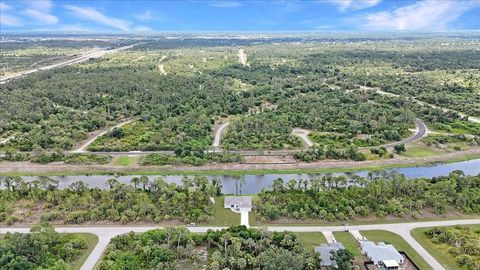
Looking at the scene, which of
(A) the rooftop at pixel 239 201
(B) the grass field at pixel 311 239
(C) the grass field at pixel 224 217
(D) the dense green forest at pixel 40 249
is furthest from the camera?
(A) the rooftop at pixel 239 201

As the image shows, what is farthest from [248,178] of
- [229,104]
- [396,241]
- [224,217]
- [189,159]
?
[229,104]

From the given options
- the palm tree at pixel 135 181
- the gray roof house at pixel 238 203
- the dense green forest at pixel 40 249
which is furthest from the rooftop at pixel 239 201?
the dense green forest at pixel 40 249

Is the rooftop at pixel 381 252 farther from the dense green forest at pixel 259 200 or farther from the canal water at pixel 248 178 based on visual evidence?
the canal water at pixel 248 178

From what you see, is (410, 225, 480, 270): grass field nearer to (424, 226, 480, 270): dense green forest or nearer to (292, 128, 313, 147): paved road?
(424, 226, 480, 270): dense green forest

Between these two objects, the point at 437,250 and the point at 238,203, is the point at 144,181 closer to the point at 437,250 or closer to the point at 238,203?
the point at 238,203

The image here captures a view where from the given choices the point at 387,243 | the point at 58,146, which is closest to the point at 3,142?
the point at 58,146

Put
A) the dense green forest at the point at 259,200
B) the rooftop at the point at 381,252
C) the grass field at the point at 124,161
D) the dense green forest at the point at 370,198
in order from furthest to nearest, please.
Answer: the grass field at the point at 124,161
the dense green forest at the point at 370,198
the dense green forest at the point at 259,200
the rooftop at the point at 381,252

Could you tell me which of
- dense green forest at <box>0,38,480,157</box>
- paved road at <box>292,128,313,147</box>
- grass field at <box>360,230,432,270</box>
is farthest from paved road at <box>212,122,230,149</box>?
grass field at <box>360,230,432,270</box>

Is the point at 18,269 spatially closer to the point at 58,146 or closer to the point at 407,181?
the point at 58,146
